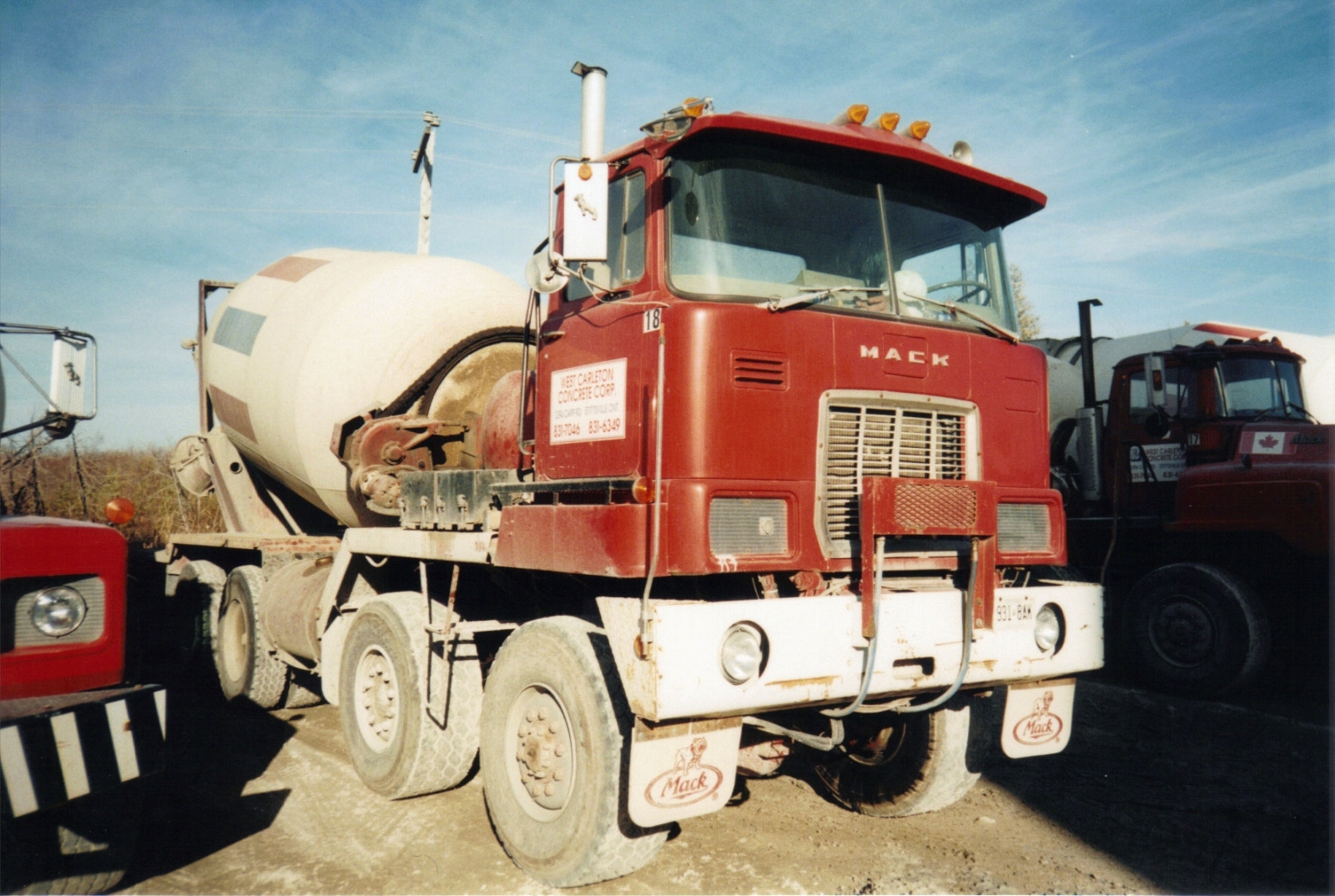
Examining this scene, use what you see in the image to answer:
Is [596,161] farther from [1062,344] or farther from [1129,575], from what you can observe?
[1062,344]

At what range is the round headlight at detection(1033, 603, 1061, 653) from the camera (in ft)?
12.3

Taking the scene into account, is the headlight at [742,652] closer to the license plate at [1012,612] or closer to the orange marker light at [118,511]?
the license plate at [1012,612]

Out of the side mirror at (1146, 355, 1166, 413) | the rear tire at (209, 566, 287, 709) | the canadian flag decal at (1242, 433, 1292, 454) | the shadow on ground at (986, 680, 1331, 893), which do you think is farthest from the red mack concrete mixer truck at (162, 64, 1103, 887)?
the canadian flag decal at (1242, 433, 1292, 454)

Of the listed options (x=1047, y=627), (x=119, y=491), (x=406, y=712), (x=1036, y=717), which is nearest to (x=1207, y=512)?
(x=1036, y=717)

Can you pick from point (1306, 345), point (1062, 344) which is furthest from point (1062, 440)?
point (1306, 345)

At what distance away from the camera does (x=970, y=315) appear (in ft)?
13.0

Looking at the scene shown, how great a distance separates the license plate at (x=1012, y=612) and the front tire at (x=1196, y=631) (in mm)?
4045

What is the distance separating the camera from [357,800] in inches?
183

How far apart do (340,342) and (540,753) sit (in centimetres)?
334

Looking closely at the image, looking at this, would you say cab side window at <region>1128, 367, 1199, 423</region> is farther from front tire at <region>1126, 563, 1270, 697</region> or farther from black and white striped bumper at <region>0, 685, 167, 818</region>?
black and white striped bumper at <region>0, 685, 167, 818</region>

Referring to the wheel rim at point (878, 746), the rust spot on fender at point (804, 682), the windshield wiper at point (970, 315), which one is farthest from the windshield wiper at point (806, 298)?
the wheel rim at point (878, 746)

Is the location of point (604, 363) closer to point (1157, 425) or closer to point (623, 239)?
point (623, 239)

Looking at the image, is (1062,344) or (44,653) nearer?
(44,653)

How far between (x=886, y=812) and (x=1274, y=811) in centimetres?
204
